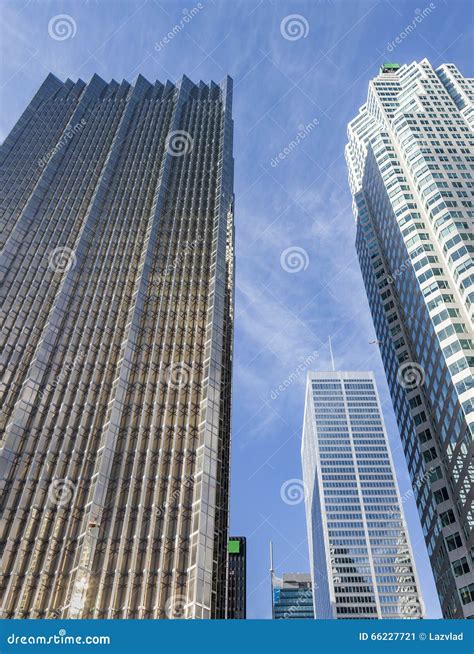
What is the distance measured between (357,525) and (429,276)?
115 m

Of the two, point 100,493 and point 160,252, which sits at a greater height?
point 160,252

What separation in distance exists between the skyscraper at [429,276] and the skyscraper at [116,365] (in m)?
27.8

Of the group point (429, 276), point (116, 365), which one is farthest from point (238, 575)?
point (116, 365)

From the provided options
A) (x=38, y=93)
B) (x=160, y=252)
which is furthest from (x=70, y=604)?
(x=38, y=93)

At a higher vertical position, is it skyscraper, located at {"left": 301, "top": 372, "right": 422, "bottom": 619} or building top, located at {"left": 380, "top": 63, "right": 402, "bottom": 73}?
building top, located at {"left": 380, "top": 63, "right": 402, "bottom": 73}

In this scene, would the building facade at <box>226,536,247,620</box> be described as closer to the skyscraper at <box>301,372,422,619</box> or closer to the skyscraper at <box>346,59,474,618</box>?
the skyscraper at <box>301,372,422,619</box>

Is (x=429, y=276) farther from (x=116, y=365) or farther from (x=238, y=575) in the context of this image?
(x=238, y=575)

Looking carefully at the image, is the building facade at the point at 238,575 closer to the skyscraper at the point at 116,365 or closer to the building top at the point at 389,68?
the skyscraper at the point at 116,365

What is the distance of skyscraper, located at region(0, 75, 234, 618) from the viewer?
45.7m

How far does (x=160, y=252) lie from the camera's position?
7675cm

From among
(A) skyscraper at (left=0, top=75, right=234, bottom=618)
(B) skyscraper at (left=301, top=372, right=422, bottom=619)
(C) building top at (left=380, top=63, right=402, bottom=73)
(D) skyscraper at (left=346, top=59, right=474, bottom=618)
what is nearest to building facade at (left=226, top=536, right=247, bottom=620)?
(B) skyscraper at (left=301, top=372, right=422, bottom=619)

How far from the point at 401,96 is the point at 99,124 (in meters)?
61.9

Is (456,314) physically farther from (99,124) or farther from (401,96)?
(99,124)

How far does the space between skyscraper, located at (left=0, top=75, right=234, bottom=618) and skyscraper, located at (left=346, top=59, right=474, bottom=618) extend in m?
27.8
